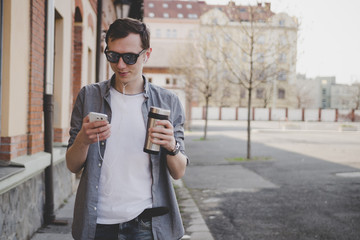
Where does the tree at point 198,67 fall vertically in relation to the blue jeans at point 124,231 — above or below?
above

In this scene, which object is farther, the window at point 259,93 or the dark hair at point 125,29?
the window at point 259,93

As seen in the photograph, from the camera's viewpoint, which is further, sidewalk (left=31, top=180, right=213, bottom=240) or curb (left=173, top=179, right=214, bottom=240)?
curb (left=173, top=179, right=214, bottom=240)

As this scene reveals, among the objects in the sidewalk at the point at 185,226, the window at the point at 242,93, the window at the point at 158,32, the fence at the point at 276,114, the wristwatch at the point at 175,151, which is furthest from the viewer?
the window at the point at 158,32

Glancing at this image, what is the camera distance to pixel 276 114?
6588 cm

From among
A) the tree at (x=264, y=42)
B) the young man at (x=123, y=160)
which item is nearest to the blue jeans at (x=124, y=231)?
the young man at (x=123, y=160)

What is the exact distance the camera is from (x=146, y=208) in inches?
89.0

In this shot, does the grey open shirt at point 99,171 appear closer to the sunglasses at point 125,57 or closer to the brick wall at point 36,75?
the sunglasses at point 125,57

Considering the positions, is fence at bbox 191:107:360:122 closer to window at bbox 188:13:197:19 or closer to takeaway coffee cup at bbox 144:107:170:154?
window at bbox 188:13:197:19

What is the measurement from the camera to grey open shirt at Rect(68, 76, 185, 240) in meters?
2.21

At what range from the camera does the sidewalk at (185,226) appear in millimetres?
5141

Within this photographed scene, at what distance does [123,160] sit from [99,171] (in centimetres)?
14

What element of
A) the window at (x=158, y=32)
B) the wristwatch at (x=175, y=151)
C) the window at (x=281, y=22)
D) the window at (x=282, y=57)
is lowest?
the wristwatch at (x=175, y=151)

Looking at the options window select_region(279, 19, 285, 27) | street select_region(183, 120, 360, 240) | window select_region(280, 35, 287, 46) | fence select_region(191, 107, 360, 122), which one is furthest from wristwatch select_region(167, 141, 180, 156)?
fence select_region(191, 107, 360, 122)

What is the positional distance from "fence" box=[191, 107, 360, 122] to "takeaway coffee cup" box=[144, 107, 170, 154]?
6131 cm
